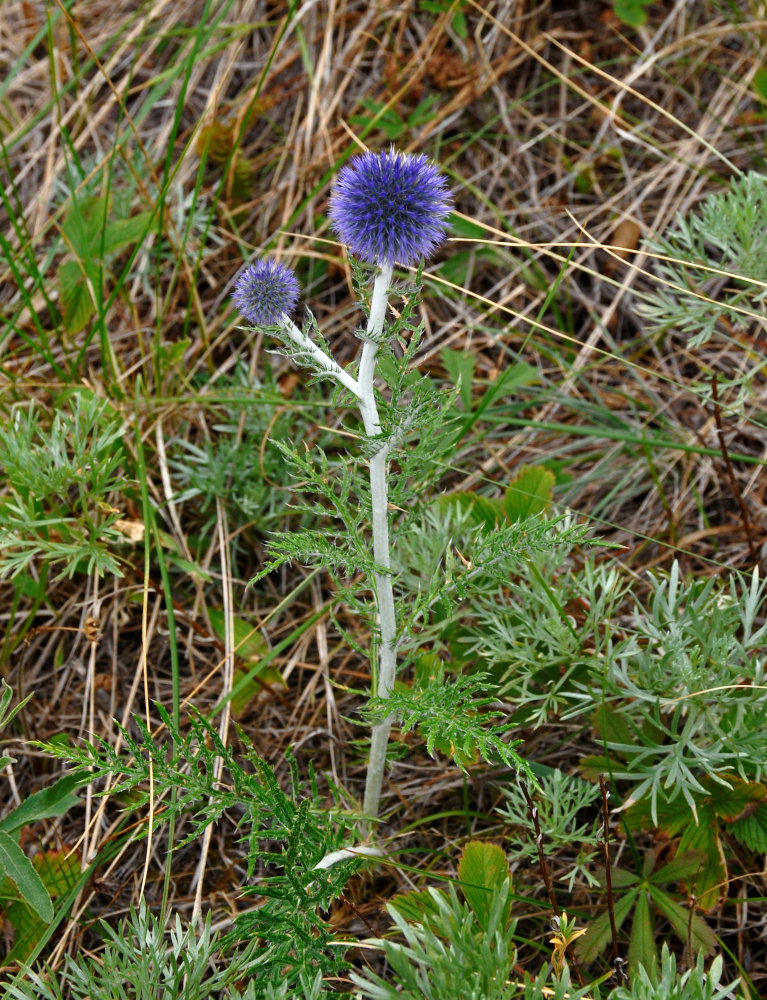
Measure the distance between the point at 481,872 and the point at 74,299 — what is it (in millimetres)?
2654

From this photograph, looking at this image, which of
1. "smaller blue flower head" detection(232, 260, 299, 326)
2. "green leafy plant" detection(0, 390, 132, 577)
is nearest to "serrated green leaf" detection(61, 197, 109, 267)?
"green leafy plant" detection(0, 390, 132, 577)

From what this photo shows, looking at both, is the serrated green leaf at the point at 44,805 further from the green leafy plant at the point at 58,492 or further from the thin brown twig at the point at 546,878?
the thin brown twig at the point at 546,878

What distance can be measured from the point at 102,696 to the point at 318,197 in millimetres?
2217

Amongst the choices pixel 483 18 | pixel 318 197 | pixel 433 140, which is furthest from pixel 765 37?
pixel 318 197

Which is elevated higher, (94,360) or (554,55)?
(554,55)

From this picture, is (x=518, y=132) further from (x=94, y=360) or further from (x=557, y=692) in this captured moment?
(x=557, y=692)

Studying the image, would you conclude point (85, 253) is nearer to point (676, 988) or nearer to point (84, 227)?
point (84, 227)

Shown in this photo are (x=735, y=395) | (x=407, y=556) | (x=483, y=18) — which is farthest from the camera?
(x=483, y=18)

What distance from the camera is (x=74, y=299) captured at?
3482 millimetres

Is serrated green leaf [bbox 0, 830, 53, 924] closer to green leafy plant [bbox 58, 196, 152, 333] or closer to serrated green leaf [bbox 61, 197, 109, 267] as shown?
green leafy plant [bbox 58, 196, 152, 333]

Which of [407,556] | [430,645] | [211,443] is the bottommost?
[430,645]

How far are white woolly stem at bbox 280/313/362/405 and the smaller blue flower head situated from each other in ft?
0.11

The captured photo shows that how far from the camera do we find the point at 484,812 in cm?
258

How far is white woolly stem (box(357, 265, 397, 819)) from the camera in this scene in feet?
5.89
